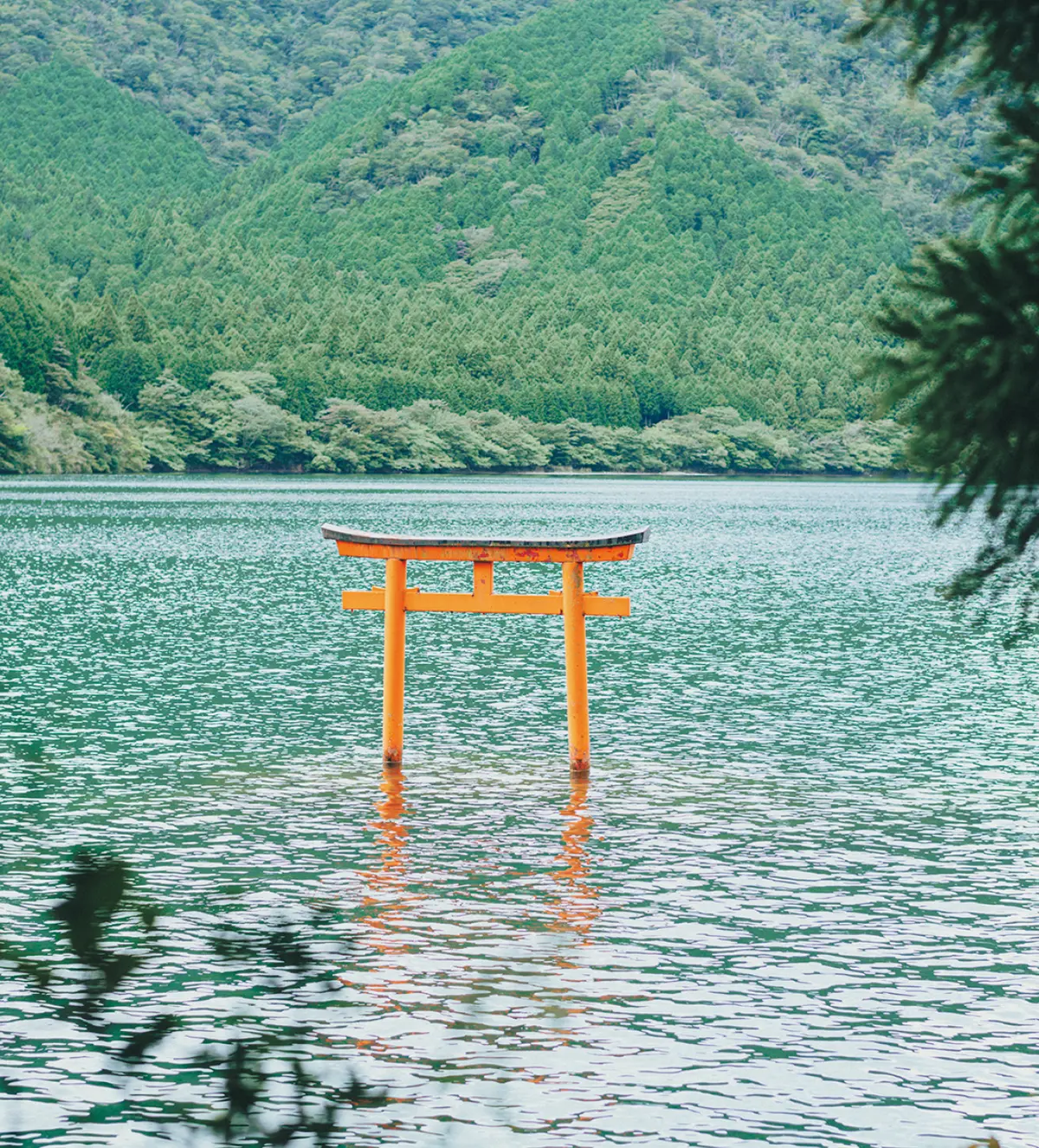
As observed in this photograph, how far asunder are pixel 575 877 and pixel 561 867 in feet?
1.59

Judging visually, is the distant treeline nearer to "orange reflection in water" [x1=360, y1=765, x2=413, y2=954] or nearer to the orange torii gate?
the orange torii gate

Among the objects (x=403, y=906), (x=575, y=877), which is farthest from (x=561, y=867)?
(x=403, y=906)

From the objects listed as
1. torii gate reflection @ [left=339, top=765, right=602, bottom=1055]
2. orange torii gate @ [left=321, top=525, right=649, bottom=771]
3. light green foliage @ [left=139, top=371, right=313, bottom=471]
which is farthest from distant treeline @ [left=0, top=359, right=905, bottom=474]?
torii gate reflection @ [left=339, top=765, right=602, bottom=1055]

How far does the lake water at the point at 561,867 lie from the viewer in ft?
37.8

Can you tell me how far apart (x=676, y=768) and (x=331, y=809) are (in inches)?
217

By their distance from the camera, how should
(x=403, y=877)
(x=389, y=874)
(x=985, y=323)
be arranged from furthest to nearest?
(x=389, y=874) → (x=403, y=877) → (x=985, y=323)

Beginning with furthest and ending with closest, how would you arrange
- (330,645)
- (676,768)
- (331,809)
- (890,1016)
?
(330,645) < (676,768) < (331,809) < (890,1016)

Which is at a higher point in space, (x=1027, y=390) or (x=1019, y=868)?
(x=1027, y=390)

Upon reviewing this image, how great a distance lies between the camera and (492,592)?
22125 millimetres

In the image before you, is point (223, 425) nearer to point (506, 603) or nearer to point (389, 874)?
point (506, 603)

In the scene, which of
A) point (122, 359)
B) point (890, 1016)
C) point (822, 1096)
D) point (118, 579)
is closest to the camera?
point (822, 1096)

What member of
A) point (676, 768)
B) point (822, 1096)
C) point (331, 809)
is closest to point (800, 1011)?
point (822, 1096)

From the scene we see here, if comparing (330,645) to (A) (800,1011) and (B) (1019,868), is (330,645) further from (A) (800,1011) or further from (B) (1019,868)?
(A) (800,1011)

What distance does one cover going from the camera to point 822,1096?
11.4 m
